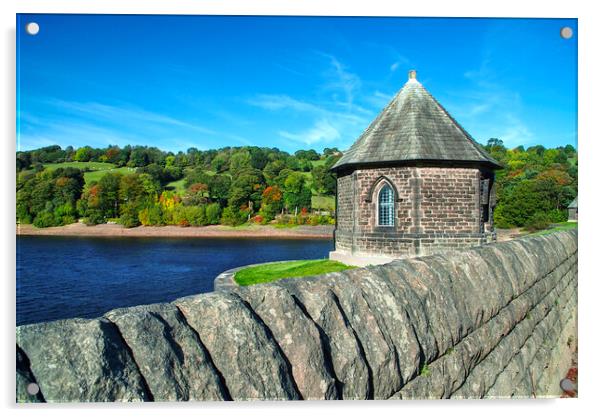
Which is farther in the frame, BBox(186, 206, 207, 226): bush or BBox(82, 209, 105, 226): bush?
BBox(186, 206, 207, 226): bush

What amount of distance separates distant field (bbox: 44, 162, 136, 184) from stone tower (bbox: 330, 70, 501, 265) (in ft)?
29.5

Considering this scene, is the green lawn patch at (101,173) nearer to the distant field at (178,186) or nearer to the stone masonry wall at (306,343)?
the distant field at (178,186)

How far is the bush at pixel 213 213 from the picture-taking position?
13.3 metres

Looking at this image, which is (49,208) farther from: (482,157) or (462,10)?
(482,157)

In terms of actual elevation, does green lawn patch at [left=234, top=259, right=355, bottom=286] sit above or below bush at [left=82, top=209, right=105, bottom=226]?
below

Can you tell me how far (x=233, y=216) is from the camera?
1352 cm

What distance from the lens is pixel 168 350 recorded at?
2180 mm

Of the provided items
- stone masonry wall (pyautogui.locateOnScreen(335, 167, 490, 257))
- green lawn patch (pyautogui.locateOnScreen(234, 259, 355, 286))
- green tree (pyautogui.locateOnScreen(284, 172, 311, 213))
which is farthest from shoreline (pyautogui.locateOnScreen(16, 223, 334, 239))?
stone masonry wall (pyautogui.locateOnScreen(335, 167, 490, 257))

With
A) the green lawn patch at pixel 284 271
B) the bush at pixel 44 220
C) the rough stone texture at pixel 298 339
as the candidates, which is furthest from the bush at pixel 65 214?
the green lawn patch at pixel 284 271

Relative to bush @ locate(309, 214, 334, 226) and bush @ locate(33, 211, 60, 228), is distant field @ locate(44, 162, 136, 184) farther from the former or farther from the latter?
bush @ locate(309, 214, 334, 226)

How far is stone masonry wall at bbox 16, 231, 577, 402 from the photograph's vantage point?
80.7 inches

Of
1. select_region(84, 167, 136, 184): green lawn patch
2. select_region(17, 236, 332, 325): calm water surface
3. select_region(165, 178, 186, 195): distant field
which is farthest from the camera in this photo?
select_region(165, 178, 186, 195): distant field

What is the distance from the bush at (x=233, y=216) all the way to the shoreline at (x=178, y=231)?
19 centimetres

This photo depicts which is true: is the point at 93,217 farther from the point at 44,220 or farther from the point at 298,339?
the point at 298,339
